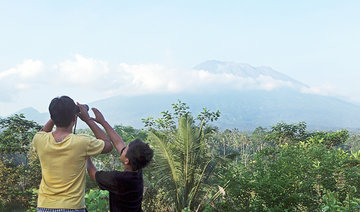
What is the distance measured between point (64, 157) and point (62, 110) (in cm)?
23

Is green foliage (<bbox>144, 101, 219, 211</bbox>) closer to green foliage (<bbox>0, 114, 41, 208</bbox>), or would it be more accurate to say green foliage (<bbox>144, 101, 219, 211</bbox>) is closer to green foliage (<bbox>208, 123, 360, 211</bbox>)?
green foliage (<bbox>208, 123, 360, 211</bbox>)

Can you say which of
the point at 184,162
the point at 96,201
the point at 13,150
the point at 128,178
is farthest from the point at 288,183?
the point at 13,150

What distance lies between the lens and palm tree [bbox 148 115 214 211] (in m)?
6.16

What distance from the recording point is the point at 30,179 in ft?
35.2

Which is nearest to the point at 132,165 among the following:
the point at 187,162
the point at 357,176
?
the point at 357,176

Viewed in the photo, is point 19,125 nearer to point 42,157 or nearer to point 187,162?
point 187,162

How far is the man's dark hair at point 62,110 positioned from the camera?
5.01 feet

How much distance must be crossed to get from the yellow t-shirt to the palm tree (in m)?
4.48

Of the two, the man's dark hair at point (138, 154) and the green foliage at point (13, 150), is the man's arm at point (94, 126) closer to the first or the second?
the man's dark hair at point (138, 154)

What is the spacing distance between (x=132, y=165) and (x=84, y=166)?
0.25 metres

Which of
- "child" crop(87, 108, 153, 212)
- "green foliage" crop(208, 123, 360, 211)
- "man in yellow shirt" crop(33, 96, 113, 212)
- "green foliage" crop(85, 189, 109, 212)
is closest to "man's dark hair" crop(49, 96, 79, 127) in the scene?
"man in yellow shirt" crop(33, 96, 113, 212)

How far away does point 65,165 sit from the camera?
1523mm

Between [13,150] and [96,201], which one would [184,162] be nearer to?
[96,201]

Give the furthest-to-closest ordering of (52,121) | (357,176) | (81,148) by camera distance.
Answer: (357,176) < (52,121) < (81,148)
